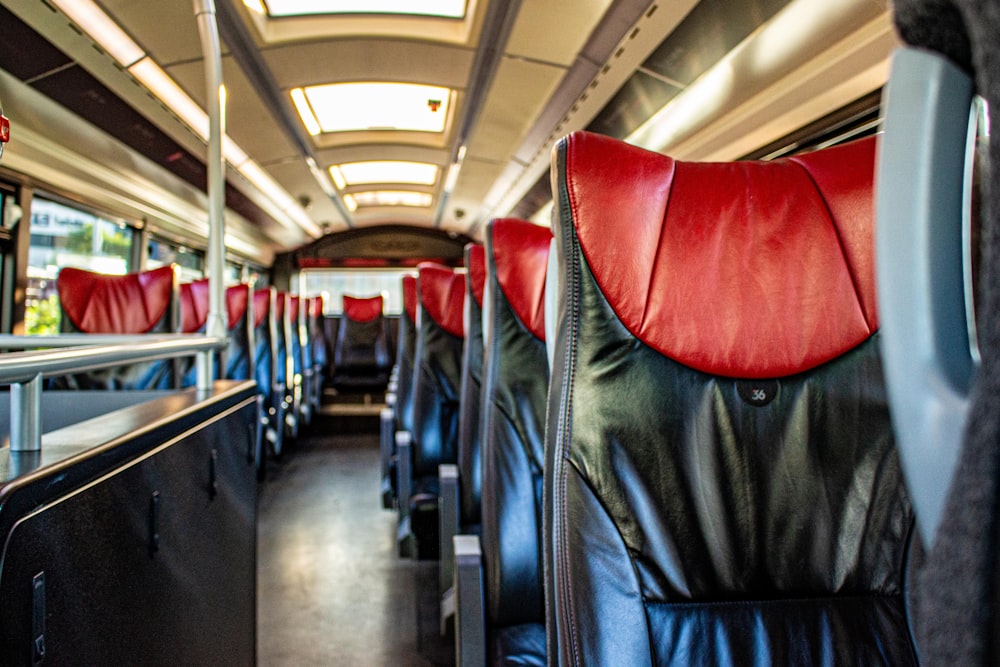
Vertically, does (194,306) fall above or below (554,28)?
below

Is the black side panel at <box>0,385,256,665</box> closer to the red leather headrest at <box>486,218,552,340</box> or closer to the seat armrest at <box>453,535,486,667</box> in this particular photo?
the seat armrest at <box>453,535,486,667</box>

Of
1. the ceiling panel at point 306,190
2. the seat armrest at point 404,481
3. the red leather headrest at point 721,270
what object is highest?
the ceiling panel at point 306,190

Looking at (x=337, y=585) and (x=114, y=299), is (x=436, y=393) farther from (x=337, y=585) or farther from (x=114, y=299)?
(x=114, y=299)

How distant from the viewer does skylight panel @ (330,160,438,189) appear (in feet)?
24.5

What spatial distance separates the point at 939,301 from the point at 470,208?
9515mm

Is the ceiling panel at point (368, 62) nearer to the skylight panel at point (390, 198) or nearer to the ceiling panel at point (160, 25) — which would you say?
the ceiling panel at point (160, 25)

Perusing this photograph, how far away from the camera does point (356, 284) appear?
1312cm

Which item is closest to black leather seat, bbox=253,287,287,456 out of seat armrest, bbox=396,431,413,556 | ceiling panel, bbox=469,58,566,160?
seat armrest, bbox=396,431,413,556

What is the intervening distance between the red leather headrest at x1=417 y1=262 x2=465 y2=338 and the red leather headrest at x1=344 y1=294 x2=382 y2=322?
549 centimetres

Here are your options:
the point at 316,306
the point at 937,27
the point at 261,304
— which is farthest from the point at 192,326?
the point at 316,306

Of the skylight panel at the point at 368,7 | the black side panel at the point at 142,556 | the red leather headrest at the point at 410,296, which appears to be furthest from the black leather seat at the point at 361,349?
the black side panel at the point at 142,556

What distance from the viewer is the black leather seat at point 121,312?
9.75ft

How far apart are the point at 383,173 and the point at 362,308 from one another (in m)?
1.88

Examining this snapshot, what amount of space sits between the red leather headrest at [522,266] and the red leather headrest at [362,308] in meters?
7.24
